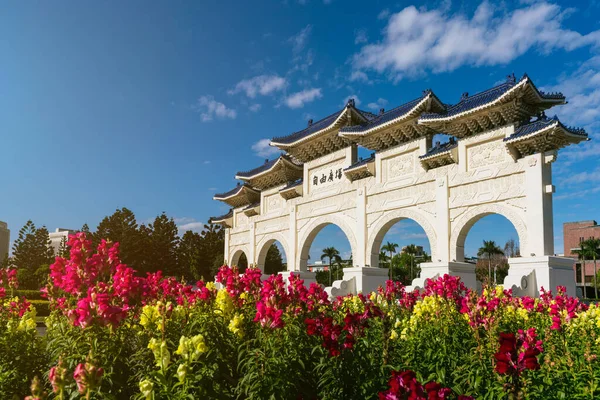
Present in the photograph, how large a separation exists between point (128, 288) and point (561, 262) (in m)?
13.7

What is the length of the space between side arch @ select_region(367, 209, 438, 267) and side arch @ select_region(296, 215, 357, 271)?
3.64 ft

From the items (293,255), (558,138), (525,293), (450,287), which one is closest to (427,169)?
(558,138)

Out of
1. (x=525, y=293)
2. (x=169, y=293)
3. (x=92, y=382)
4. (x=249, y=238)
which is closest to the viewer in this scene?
(x=92, y=382)

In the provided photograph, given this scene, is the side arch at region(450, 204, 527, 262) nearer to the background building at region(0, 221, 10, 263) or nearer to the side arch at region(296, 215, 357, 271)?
the side arch at region(296, 215, 357, 271)

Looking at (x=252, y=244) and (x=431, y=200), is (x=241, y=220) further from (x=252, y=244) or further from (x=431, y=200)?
(x=431, y=200)

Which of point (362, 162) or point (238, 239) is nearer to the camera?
point (362, 162)

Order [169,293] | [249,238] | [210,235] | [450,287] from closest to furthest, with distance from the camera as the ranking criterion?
[169,293] → [450,287] → [249,238] → [210,235]

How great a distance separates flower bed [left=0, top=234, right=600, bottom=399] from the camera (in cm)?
329

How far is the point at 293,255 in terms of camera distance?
77.5 ft

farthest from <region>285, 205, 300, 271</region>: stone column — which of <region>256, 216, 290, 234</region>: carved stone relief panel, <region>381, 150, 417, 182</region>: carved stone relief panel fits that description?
<region>381, 150, 417, 182</region>: carved stone relief panel

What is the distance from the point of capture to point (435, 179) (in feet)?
55.0

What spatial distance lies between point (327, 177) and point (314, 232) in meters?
2.93

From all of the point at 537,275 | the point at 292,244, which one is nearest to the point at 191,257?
the point at 292,244

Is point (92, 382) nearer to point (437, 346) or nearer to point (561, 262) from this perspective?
point (437, 346)
